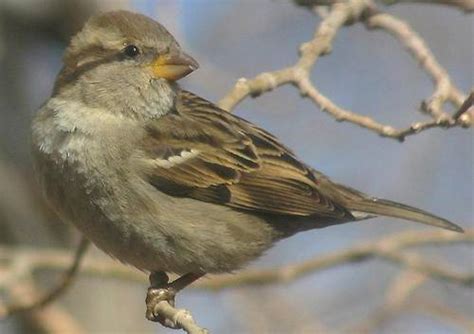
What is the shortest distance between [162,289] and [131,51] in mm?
948

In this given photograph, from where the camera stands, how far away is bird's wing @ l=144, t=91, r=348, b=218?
4566mm

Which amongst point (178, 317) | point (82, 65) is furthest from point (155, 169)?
point (178, 317)

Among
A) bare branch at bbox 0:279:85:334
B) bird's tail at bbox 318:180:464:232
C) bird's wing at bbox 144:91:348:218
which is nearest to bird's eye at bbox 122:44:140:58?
bird's wing at bbox 144:91:348:218

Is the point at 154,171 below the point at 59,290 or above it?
above

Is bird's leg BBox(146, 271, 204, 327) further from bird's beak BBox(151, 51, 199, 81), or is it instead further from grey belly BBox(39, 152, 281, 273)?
bird's beak BBox(151, 51, 199, 81)

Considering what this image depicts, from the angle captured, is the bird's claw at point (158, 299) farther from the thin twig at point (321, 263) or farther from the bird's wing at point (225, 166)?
the thin twig at point (321, 263)

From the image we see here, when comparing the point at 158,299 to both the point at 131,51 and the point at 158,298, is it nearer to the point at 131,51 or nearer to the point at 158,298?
the point at 158,298

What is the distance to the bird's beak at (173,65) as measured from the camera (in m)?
4.32

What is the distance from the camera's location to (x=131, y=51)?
14.4 ft

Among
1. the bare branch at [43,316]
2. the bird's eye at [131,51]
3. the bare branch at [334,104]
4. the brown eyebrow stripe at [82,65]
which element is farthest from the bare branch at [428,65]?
the bare branch at [43,316]

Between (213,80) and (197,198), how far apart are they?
2.38 m

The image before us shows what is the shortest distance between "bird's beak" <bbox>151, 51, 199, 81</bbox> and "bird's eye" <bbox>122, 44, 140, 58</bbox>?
0.26 ft

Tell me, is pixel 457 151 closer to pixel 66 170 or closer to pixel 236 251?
pixel 236 251

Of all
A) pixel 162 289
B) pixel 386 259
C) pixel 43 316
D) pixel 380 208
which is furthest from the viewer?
pixel 43 316
